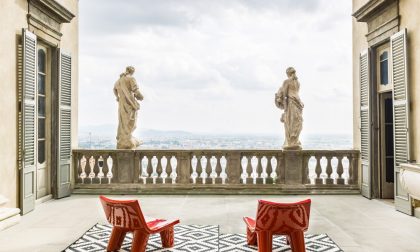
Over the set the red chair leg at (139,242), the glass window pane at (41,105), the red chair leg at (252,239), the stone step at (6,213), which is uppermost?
the glass window pane at (41,105)

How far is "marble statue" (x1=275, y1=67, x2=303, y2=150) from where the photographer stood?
6.98 m

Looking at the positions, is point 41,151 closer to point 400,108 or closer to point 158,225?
point 158,225

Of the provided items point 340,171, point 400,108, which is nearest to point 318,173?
point 340,171

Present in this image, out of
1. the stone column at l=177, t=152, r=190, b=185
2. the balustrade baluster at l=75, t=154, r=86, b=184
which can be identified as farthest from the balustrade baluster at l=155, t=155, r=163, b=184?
the balustrade baluster at l=75, t=154, r=86, b=184

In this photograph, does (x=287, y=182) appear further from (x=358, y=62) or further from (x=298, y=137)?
(x=358, y=62)

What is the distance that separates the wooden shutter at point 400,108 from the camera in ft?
17.7

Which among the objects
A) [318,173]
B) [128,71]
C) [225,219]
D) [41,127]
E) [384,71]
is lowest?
[225,219]

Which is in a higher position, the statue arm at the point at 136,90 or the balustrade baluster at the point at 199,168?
the statue arm at the point at 136,90

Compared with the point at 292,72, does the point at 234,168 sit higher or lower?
lower

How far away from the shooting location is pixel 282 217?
3.23 metres

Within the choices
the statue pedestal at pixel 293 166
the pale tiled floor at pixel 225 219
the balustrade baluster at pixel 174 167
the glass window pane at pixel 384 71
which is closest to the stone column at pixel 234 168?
the pale tiled floor at pixel 225 219

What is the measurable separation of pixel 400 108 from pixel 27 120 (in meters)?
5.47

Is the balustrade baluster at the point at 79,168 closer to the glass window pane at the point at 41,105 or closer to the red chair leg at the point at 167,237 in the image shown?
the glass window pane at the point at 41,105

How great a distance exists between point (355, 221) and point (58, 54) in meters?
5.47
